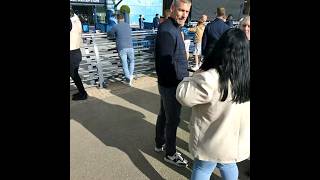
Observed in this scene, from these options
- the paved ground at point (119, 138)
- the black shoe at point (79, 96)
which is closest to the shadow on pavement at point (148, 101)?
the paved ground at point (119, 138)

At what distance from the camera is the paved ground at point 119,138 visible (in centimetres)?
333

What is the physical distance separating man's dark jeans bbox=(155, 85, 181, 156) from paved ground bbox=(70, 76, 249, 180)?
305mm

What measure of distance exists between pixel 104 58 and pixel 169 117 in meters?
4.19

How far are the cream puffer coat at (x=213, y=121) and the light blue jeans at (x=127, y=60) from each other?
183 inches

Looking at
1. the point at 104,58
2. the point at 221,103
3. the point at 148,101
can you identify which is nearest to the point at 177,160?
the point at 221,103

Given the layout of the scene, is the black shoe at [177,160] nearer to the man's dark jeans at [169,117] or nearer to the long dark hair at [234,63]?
the man's dark jeans at [169,117]

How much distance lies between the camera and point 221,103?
6.70ft

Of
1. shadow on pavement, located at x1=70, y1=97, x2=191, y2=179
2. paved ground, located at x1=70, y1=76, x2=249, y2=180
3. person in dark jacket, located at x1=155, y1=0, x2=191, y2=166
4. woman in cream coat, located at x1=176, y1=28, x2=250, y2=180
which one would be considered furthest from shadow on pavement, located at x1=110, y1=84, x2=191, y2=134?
woman in cream coat, located at x1=176, y1=28, x2=250, y2=180

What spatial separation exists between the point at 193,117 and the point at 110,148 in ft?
6.49

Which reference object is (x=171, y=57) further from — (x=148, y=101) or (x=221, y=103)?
(x=148, y=101)

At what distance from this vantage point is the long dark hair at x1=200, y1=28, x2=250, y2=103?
1.93 metres
